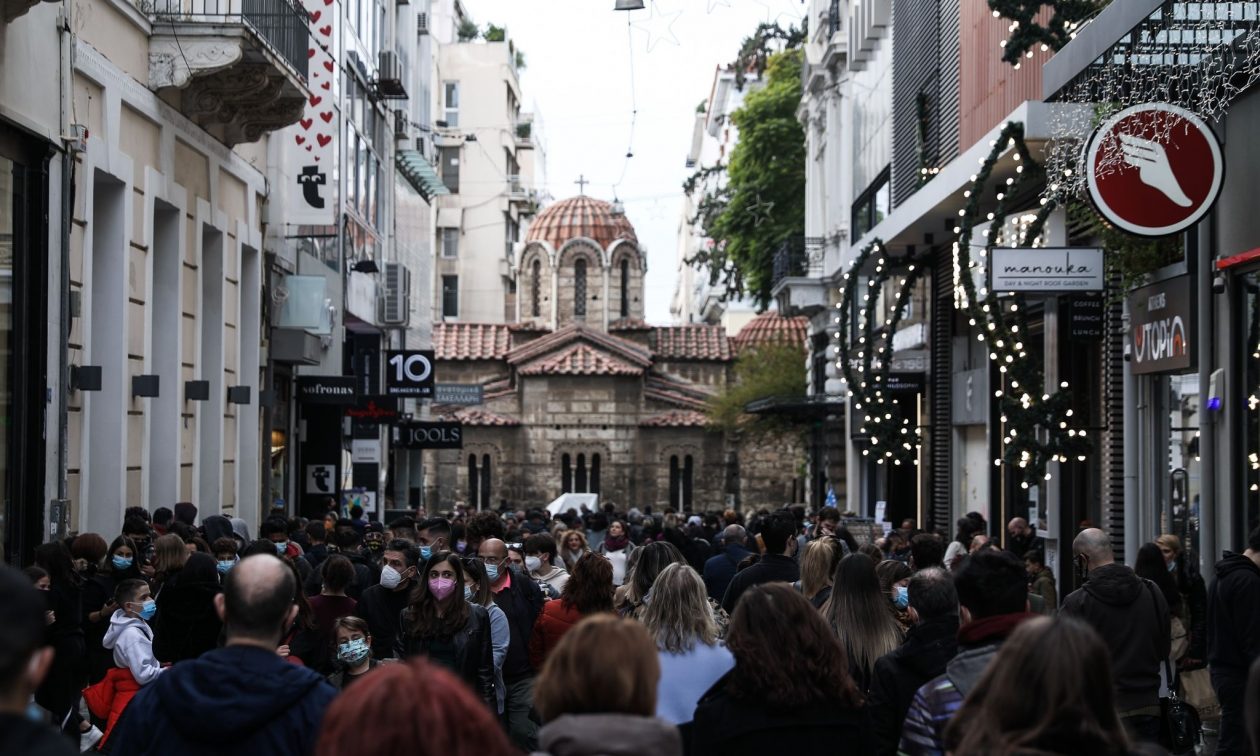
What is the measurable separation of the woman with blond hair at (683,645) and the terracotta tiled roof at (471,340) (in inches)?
2737

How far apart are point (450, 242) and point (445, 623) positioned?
79.3 m

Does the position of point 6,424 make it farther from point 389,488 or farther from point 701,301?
point 701,301

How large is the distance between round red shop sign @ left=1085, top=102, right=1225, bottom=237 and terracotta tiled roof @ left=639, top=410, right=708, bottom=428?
60.6 m

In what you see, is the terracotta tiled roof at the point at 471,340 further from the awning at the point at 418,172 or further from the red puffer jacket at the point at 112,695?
the red puffer jacket at the point at 112,695

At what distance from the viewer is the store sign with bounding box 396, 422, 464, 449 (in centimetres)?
4269

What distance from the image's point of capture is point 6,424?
15531 millimetres

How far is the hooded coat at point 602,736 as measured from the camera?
4.37 metres

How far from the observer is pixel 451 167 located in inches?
3401

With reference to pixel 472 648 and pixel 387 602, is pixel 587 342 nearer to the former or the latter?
pixel 387 602

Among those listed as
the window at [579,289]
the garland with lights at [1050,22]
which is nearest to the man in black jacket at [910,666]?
the garland with lights at [1050,22]

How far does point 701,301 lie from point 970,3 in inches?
3150

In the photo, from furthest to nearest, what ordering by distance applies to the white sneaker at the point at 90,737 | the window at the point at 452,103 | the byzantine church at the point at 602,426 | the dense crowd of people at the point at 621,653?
the window at the point at 452,103
the byzantine church at the point at 602,426
the white sneaker at the point at 90,737
the dense crowd of people at the point at 621,653

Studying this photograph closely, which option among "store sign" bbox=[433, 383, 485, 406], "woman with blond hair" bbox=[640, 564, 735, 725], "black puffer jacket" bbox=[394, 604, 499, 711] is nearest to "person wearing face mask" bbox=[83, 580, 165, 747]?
"black puffer jacket" bbox=[394, 604, 499, 711]

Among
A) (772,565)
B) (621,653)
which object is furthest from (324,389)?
(621,653)
